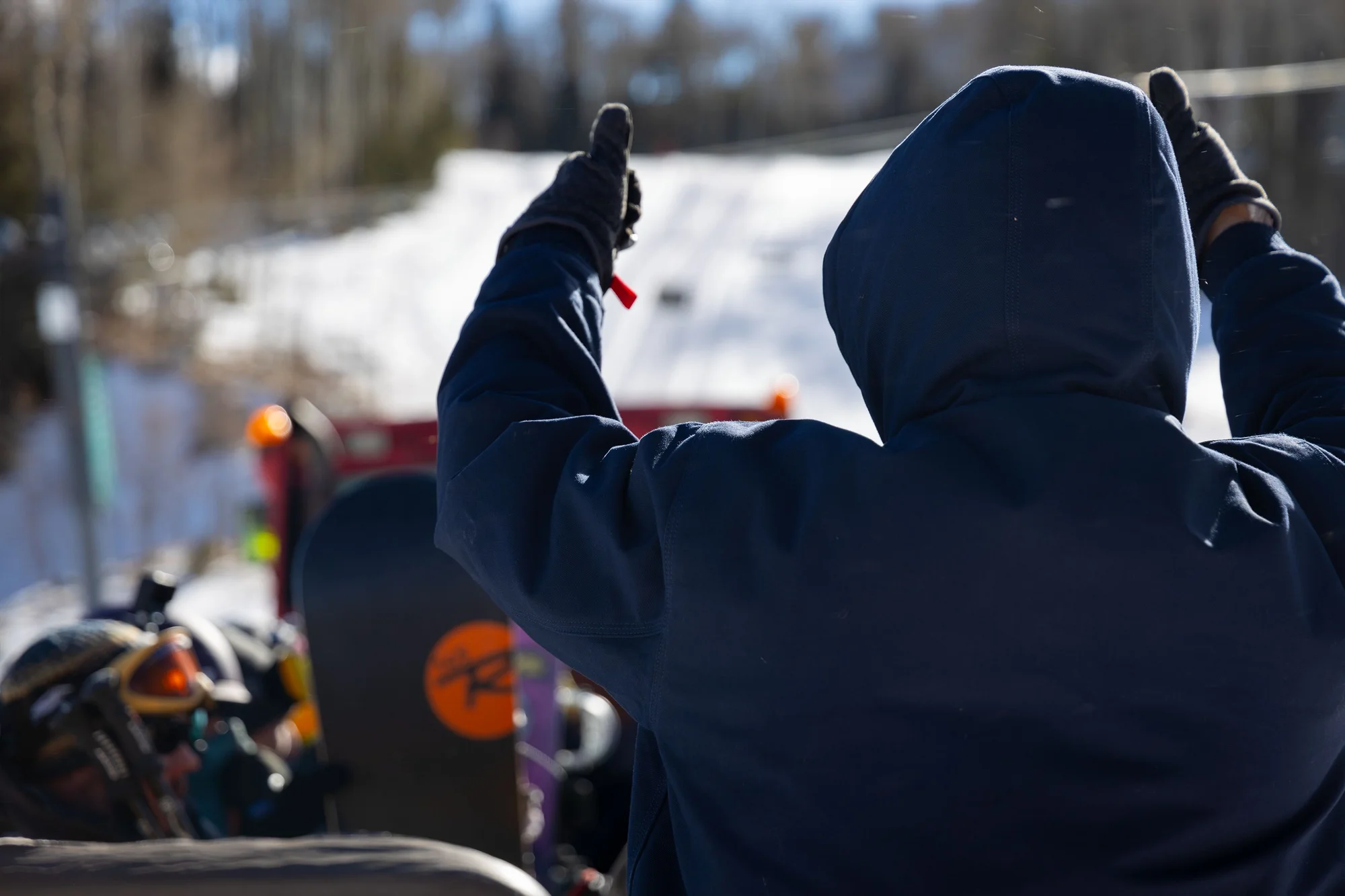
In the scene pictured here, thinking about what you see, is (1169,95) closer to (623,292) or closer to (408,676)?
(623,292)

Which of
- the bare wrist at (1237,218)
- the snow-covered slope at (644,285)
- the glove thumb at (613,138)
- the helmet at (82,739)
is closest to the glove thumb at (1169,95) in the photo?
the bare wrist at (1237,218)

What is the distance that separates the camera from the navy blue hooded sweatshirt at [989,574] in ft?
3.37

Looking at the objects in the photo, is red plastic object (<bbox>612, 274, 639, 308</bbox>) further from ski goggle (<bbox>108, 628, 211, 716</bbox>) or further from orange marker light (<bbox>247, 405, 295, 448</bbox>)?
orange marker light (<bbox>247, 405, 295, 448</bbox>)

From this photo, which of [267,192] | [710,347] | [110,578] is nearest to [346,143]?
[267,192]

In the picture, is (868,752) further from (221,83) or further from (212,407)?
(221,83)

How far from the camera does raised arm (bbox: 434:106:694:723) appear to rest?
1137 millimetres

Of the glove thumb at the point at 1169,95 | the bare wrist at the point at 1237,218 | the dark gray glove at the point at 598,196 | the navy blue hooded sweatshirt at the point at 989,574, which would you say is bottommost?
the navy blue hooded sweatshirt at the point at 989,574

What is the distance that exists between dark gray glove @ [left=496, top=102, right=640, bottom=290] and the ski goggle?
4.50ft

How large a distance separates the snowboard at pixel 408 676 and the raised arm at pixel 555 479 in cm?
134

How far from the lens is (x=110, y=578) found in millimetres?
12023

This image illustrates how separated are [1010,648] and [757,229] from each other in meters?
24.7

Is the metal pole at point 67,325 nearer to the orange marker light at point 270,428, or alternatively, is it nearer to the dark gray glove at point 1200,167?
the orange marker light at point 270,428

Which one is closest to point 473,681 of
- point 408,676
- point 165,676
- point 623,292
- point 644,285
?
point 408,676

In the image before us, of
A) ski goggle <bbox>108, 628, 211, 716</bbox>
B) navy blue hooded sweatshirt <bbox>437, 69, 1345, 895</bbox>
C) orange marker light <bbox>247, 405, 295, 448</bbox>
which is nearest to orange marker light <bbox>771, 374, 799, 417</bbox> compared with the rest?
orange marker light <bbox>247, 405, 295, 448</bbox>
